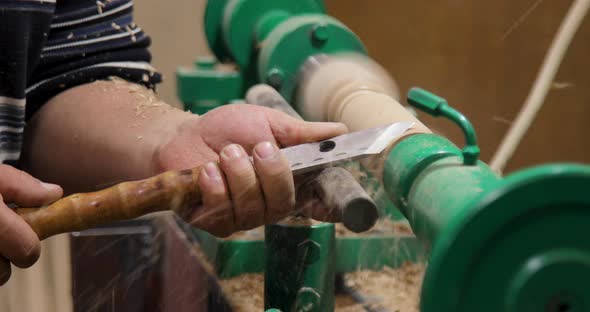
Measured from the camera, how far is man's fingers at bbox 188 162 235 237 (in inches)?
20.3

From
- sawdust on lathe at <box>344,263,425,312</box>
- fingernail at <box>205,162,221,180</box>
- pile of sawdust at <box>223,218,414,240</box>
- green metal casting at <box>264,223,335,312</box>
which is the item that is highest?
fingernail at <box>205,162,221,180</box>

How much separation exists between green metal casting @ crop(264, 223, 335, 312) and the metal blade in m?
0.09

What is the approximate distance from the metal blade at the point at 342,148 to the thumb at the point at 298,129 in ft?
0.07

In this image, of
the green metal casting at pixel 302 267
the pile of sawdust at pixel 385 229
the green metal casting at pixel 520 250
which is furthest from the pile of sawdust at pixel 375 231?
the green metal casting at pixel 520 250

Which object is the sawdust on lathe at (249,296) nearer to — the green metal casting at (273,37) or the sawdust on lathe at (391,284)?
the sawdust on lathe at (391,284)

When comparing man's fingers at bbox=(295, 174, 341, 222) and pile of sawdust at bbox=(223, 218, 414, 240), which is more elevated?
man's fingers at bbox=(295, 174, 341, 222)

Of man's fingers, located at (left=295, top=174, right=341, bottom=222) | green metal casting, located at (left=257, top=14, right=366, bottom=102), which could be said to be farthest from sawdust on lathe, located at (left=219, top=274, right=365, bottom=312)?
green metal casting, located at (left=257, top=14, right=366, bottom=102)

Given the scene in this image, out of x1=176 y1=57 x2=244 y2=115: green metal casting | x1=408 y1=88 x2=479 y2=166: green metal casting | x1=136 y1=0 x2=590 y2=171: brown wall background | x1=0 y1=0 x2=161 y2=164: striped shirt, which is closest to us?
x1=408 y1=88 x2=479 y2=166: green metal casting

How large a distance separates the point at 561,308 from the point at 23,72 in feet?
1.79

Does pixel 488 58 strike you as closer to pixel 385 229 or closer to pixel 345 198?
pixel 385 229

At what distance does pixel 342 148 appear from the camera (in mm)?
487

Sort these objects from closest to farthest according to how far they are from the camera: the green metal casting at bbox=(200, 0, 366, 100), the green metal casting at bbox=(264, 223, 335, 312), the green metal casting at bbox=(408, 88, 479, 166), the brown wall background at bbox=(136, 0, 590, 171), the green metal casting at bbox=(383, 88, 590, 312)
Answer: the green metal casting at bbox=(383, 88, 590, 312) → the green metal casting at bbox=(408, 88, 479, 166) → the green metal casting at bbox=(264, 223, 335, 312) → the green metal casting at bbox=(200, 0, 366, 100) → the brown wall background at bbox=(136, 0, 590, 171)

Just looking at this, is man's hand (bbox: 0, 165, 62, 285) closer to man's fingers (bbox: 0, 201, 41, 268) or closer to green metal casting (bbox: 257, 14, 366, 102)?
man's fingers (bbox: 0, 201, 41, 268)

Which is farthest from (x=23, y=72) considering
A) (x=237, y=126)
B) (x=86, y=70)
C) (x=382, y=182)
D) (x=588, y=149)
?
(x=588, y=149)
